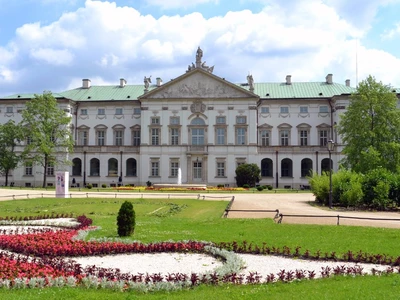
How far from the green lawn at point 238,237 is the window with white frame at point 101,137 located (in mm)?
33125

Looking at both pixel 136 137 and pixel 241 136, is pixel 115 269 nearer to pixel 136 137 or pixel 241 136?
pixel 241 136

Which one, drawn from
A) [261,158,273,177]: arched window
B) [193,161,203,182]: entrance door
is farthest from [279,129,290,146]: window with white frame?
[193,161,203,182]: entrance door

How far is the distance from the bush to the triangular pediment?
46612mm

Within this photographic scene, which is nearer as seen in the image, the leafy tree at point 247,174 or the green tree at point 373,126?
the green tree at point 373,126

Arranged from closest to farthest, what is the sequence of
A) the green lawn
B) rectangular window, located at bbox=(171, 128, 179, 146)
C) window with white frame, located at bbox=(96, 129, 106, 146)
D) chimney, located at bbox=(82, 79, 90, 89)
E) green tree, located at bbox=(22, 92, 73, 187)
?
the green lawn
green tree, located at bbox=(22, 92, 73, 187)
rectangular window, located at bbox=(171, 128, 179, 146)
window with white frame, located at bbox=(96, 129, 106, 146)
chimney, located at bbox=(82, 79, 90, 89)

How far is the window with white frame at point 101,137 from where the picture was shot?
2616 inches

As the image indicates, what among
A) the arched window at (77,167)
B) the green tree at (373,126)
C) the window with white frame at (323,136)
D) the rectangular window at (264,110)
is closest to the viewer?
the green tree at (373,126)

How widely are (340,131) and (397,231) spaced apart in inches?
1104

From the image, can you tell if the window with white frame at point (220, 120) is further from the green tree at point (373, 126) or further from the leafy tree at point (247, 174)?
the green tree at point (373, 126)

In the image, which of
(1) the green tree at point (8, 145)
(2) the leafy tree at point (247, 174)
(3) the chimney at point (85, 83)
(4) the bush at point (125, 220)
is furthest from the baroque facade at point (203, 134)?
(4) the bush at point (125, 220)

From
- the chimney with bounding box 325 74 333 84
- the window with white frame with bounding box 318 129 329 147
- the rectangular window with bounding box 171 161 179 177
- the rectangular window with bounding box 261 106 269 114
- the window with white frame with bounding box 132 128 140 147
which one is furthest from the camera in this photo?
the chimney with bounding box 325 74 333 84

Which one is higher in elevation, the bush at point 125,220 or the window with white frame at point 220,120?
the window with white frame at point 220,120

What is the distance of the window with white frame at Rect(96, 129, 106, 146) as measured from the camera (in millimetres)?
66438

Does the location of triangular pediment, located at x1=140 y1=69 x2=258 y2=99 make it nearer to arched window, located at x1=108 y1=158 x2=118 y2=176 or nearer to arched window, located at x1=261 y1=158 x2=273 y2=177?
arched window, located at x1=261 y1=158 x2=273 y2=177
